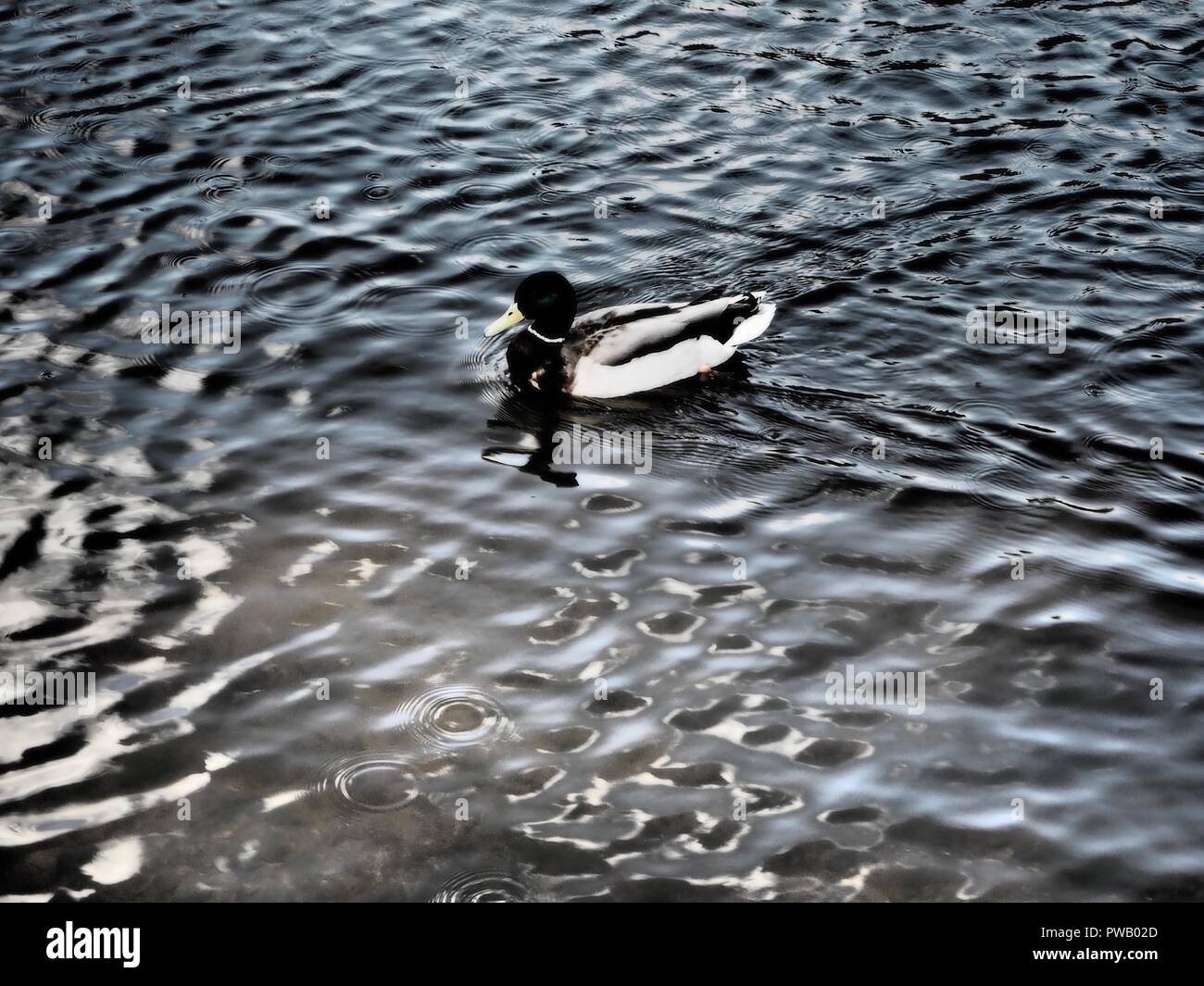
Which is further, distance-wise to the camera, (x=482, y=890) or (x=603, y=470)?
(x=603, y=470)

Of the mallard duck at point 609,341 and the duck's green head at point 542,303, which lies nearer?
the mallard duck at point 609,341

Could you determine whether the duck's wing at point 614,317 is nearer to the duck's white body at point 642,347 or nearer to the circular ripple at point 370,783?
the duck's white body at point 642,347

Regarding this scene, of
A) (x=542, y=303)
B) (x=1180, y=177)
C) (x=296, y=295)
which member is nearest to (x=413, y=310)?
(x=296, y=295)

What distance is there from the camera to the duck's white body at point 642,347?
363 inches

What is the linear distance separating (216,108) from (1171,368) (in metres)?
8.88

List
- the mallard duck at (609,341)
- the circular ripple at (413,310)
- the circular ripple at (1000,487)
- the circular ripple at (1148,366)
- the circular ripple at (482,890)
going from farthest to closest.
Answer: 1. the circular ripple at (413,310)
2. the mallard duck at (609,341)
3. the circular ripple at (1148,366)
4. the circular ripple at (1000,487)
5. the circular ripple at (482,890)

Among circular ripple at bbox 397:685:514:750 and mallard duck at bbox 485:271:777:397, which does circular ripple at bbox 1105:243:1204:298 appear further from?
circular ripple at bbox 397:685:514:750

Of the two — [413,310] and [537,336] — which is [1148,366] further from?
[413,310]

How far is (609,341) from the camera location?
9227 mm

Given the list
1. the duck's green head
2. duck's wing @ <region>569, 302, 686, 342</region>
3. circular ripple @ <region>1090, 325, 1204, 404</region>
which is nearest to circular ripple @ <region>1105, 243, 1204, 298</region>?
circular ripple @ <region>1090, 325, 1204, 404</region>

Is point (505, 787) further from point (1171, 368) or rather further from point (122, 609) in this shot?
point (1171, 368)

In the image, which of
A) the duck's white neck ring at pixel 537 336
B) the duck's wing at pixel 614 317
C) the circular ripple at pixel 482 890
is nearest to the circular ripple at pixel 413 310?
the duck's white neck ring at pixel 537 336

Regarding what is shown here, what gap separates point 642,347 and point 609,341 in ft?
0.77
